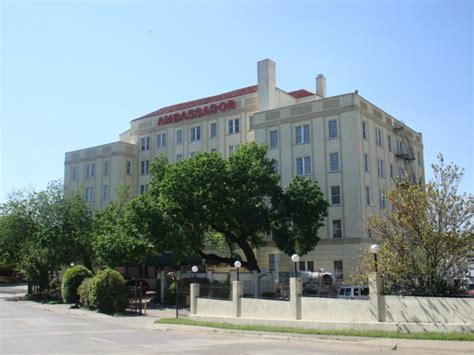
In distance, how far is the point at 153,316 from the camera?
1297 inches

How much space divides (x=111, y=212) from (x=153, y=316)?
57.5ft

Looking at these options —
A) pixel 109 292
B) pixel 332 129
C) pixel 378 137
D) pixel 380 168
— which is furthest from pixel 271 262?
pixel 109 292

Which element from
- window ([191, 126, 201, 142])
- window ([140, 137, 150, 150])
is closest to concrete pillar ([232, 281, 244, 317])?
window ([191, 126, 201, 142])

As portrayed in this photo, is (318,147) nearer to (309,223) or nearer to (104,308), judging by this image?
(309,223)

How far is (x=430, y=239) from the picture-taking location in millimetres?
20891

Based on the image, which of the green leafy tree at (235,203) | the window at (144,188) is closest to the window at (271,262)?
the green leafy tree at (235,203)

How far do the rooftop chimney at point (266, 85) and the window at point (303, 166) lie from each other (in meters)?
7.44

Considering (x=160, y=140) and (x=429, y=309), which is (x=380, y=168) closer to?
(x=160, y=140)

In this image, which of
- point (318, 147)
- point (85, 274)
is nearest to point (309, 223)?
point (318, 147)

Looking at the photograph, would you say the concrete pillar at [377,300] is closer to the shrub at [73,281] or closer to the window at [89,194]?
the shrub at [73,281]

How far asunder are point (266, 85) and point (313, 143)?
9.29 meters

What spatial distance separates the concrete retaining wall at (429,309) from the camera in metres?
18.9

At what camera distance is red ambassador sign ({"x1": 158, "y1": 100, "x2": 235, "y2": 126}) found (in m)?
59.0

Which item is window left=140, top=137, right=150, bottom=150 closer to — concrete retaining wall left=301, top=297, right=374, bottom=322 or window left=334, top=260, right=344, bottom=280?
window left=334, top=260, right=344, bottom=280
